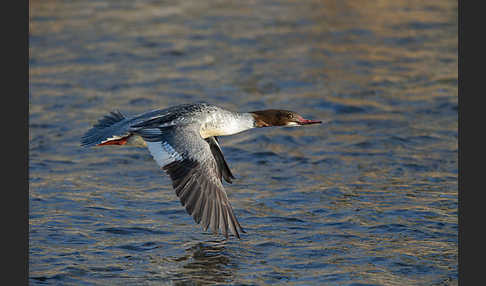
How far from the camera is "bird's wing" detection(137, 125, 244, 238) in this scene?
19.5ft

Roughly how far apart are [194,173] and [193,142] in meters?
0.37

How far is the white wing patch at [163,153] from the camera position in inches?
249

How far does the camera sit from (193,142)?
6477 mm

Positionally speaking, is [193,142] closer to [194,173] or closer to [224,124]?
[194,173]

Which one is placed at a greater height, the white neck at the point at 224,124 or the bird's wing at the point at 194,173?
the white neck at the point at 224,124

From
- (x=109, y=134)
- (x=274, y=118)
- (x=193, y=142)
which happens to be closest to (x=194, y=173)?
(x=193, y=142)

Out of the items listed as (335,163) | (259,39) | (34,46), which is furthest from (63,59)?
(335,163)

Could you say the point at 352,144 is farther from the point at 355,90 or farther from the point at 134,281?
the point at 134,281

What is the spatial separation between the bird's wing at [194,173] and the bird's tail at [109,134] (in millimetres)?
297

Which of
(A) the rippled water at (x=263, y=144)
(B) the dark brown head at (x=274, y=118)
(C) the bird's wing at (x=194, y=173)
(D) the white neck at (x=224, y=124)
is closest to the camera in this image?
(C) the bird's wing at (x=194, y=173)

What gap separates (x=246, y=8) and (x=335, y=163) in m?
6.28

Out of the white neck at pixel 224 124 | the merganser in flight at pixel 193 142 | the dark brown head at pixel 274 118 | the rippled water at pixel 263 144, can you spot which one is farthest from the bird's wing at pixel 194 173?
the dark brown head at pixel 274 118

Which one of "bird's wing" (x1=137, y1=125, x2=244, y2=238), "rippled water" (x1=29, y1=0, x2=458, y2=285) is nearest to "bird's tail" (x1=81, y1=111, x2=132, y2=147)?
"bird's wing" (x1=137, y1=125, x2=244, y2=238)

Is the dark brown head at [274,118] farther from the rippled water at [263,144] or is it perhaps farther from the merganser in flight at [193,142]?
the rippled water at [263,144]
